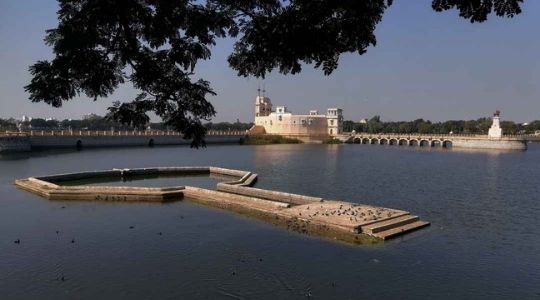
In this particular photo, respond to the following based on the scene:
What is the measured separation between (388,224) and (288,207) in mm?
5287

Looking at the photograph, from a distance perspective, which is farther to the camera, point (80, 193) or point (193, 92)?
point (80, 193)

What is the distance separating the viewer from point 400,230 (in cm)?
1834

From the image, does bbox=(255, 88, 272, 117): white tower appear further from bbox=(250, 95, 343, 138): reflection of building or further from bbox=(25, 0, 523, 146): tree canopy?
bbox=(25, 0, 523, 146): tree canopy

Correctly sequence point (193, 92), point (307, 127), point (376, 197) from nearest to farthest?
point (193, 92)
point (376, 197)
point (307, 127)

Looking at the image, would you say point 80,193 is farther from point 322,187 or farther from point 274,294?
point 274,294

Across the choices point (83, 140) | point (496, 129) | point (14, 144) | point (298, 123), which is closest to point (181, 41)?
point (14, 144)

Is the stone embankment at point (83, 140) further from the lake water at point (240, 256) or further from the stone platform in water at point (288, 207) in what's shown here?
the lake water at point (240, 256)

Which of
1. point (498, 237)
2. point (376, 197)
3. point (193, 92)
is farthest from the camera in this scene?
point (376, 197)

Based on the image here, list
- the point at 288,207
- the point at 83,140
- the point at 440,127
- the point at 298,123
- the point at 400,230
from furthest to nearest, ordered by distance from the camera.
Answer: the point at 440,127 → the point at 298,123 → the point at 83,140 → the point at 288,207 → the point at 400,230

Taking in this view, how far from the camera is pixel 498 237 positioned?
18719 mm

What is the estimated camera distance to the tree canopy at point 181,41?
423 centimetres

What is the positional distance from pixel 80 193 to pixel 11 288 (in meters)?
14.8

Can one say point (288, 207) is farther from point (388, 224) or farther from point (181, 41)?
point (181, 41)

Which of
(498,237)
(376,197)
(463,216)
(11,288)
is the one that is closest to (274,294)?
(11,288)
